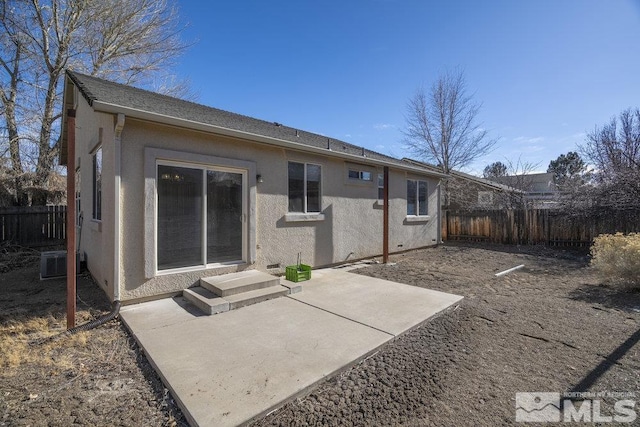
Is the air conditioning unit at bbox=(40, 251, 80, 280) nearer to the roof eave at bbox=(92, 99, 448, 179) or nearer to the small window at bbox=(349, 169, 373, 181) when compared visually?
the roof eave at bbox=(92, 99, 448, 179)

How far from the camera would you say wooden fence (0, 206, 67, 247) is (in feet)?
32.9

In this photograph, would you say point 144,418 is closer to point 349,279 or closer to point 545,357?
point 545,357

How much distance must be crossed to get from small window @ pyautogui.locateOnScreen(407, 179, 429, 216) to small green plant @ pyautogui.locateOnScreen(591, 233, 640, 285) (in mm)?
5441

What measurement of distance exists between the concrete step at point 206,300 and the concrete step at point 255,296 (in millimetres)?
123

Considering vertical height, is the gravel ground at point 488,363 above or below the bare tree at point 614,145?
below

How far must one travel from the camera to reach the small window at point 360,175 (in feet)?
27.9

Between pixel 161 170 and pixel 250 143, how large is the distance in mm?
1826

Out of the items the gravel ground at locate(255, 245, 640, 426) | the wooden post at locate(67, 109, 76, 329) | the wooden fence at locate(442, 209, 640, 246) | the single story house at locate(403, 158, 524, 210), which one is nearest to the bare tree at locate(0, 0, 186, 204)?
the wooden post at locate(67, 109, 76, 329)

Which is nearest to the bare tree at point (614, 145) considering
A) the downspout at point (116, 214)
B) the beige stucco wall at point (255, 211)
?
the beige stucco wall at point (255, 211)

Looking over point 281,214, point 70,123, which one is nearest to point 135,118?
point 70,123

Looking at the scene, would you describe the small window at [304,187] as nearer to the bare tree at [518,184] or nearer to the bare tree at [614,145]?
the bare tree at [614,145]

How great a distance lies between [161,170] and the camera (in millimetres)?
4941

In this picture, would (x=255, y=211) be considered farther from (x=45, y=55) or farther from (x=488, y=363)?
(x=45, y=55)

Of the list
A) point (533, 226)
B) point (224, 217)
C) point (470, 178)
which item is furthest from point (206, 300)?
point (470, 178)
